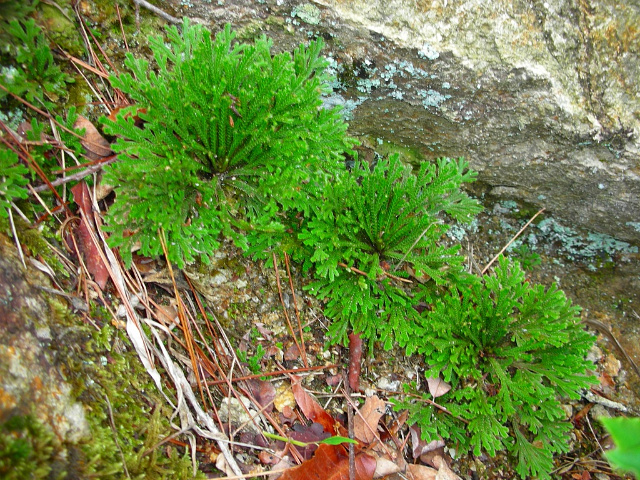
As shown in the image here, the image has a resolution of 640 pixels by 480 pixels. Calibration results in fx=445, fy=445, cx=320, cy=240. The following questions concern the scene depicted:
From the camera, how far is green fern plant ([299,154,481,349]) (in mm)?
2877

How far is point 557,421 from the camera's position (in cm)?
318

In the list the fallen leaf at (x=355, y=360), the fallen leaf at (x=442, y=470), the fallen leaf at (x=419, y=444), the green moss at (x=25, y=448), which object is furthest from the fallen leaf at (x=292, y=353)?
the green moss at (x=25, y=448)

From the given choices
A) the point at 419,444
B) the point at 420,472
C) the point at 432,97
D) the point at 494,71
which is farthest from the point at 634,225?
the point at 420,472

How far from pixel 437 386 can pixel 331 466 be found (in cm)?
103

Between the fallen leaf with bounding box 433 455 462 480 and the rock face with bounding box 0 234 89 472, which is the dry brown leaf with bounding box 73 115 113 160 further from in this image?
the fallen leaf with bounding box 433 455 462 480

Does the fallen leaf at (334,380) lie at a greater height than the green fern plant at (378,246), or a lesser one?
lesser

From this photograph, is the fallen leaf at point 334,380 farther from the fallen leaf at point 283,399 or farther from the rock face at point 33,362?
the rock face at point 33,362

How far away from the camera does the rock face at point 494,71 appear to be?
9.52 ft

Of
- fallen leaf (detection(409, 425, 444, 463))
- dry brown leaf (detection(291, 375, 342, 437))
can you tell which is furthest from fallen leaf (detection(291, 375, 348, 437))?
fallen leaf (detection(409, 425, 444, 463))

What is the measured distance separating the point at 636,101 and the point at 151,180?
3.15 m

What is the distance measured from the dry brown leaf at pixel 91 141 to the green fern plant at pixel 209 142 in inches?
6.2

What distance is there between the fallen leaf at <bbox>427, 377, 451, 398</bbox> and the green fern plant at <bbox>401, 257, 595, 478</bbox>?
0.15 feet

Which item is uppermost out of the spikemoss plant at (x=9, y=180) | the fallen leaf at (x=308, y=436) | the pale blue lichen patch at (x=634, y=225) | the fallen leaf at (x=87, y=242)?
the pale blue lichen patch at (x=634, y=225)

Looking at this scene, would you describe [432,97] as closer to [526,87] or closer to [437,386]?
[526,87]
